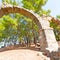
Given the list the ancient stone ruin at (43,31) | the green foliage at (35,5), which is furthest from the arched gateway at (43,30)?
the green foliage at (35,5)

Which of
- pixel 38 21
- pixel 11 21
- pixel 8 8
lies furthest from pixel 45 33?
pixel 11 21

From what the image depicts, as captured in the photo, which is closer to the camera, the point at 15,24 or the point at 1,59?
the point at 1,59

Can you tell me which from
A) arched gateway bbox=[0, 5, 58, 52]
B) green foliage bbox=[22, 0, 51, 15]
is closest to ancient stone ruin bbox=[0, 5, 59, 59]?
arched gateway bbox=[0, 5, 58, 52]

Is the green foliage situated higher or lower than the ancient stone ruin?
higher

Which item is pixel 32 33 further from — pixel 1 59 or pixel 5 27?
pixel 1 59

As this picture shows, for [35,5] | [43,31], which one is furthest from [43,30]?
[35,5]

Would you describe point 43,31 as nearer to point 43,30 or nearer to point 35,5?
point 43,30

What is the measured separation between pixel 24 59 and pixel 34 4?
1442cm

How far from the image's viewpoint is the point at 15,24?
22328mm

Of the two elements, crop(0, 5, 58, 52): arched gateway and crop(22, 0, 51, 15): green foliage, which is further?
crop(22, 0, 51, 15): green foliage

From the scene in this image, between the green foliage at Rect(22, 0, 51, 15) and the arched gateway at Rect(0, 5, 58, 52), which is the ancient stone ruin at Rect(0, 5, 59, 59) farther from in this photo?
the green foliage at Rect(22, 0, 51, 15)

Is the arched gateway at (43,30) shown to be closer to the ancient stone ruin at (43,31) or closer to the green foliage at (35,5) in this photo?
the ancient stone ruin at (43,31)

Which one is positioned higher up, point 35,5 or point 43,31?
point 35,5

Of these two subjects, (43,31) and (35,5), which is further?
(35,5)
